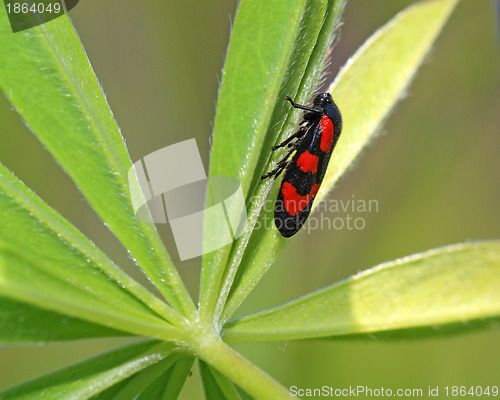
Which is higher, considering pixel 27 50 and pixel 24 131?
pixel 24 131

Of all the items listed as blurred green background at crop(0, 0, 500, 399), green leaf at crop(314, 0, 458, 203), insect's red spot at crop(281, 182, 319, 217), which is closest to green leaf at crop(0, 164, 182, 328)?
insect's red spot at crop(281, 182, 319, 217)

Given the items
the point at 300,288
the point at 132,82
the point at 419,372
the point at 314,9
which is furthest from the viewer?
the point at 132,82

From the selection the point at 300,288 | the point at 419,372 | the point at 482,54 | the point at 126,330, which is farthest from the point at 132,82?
the point at 126,330

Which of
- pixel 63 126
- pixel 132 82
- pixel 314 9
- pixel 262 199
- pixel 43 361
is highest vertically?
pixel 132 82

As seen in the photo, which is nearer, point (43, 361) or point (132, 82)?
point (43, 361)

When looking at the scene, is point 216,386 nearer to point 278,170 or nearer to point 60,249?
point 60,249

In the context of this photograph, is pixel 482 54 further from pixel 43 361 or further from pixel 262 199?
pixel 43 361

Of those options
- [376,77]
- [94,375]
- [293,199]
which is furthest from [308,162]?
[94,375]
